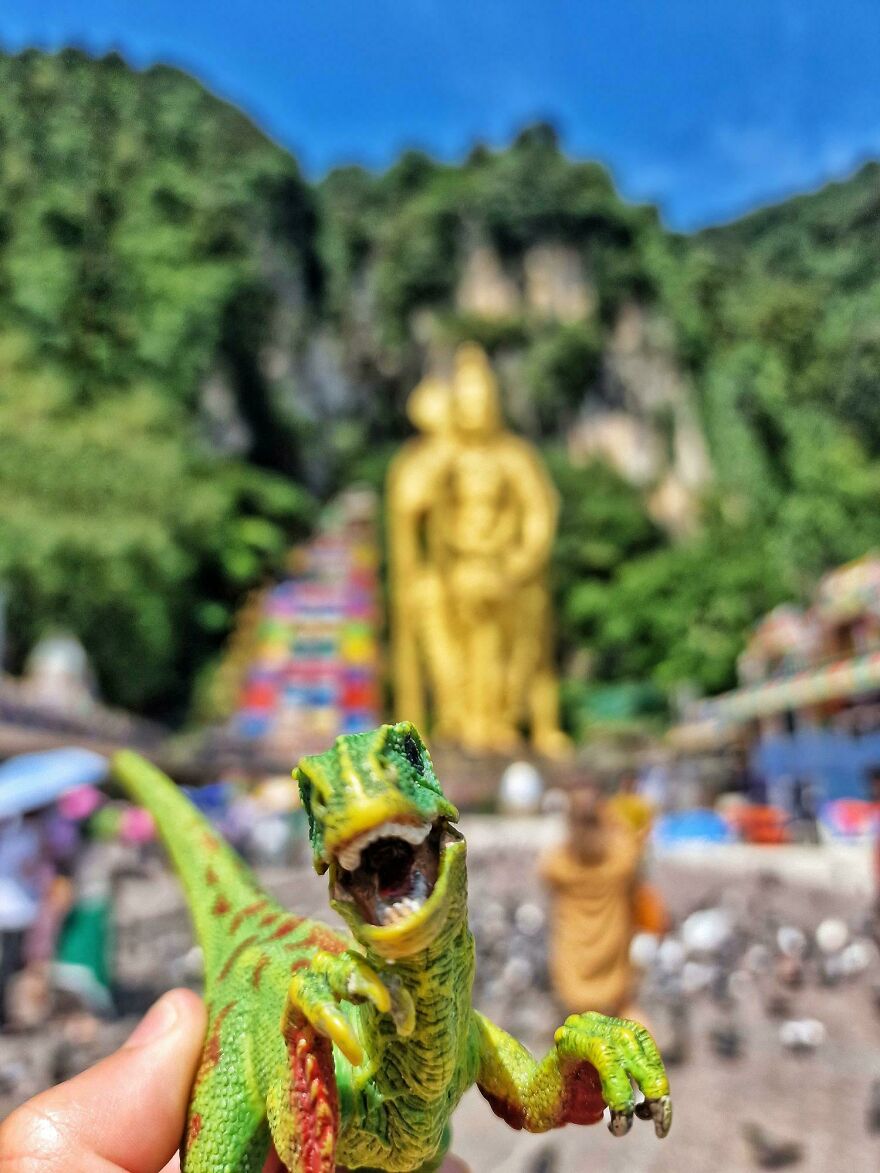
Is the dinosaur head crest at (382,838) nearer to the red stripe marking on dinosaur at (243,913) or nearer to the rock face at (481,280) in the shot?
the red stripe marking on dinosaur at (243,913)

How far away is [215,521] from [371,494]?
5391 millimetres

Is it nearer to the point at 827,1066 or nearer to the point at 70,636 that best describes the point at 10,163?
the point at 827,1066

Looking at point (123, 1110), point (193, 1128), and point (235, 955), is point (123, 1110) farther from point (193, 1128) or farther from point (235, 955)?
point (235, 955)

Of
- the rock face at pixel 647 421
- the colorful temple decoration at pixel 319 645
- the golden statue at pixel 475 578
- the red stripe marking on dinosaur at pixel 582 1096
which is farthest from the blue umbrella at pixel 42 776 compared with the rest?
the rock face at pixel 647 421

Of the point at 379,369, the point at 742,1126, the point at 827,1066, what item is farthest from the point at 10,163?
the point at 379,369

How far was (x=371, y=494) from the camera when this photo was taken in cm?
1920

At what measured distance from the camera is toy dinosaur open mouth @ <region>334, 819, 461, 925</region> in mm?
751

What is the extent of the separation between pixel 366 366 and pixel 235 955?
21010mm

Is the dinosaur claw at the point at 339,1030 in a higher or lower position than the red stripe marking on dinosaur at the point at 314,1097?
higher

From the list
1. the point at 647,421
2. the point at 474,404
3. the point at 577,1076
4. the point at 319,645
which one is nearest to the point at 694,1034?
the point at 577,1076

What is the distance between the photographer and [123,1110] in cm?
103

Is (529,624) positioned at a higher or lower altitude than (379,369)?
lower

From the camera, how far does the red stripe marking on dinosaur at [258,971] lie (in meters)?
1.10

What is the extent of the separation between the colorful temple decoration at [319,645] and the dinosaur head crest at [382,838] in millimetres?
12391
